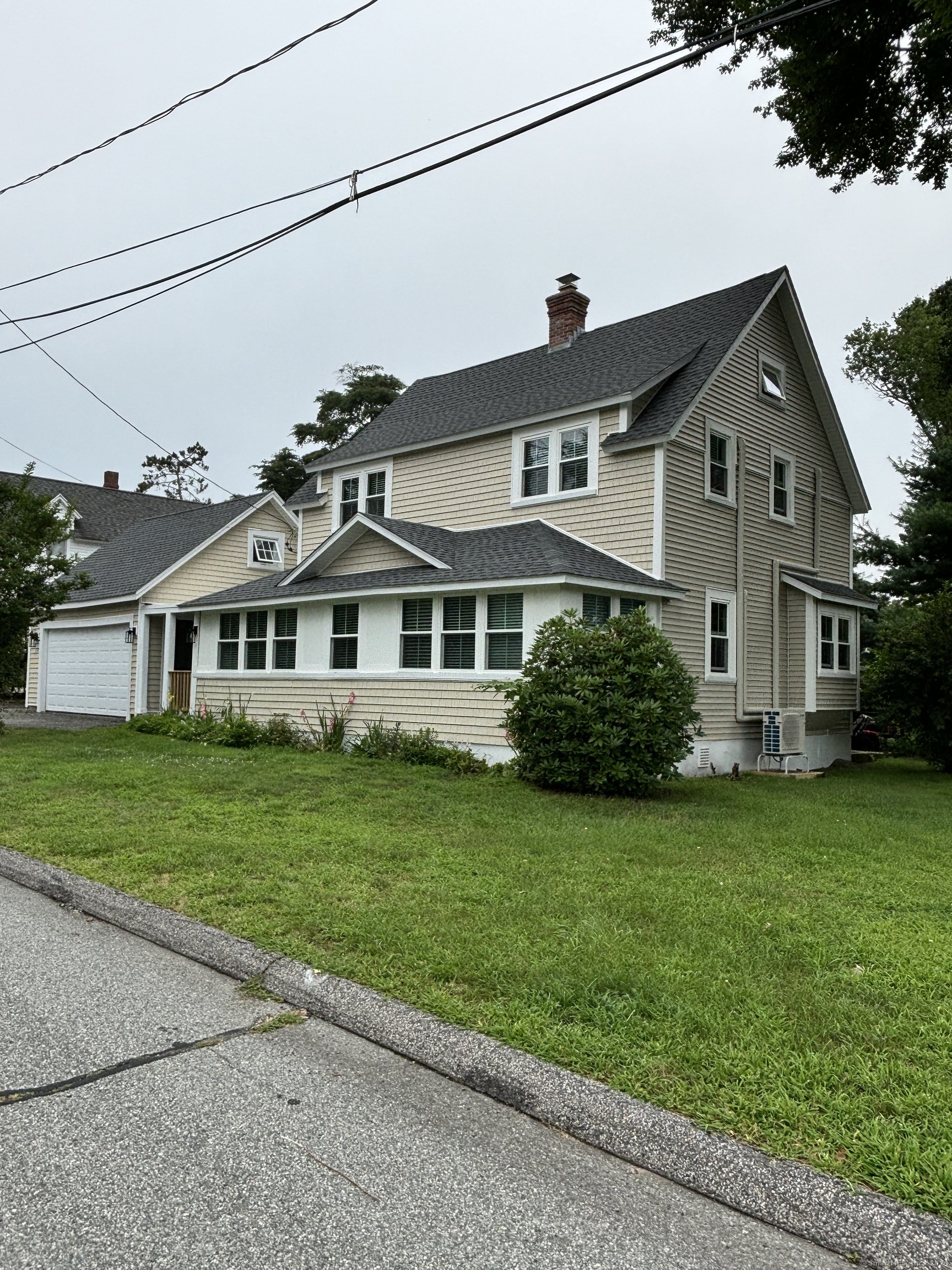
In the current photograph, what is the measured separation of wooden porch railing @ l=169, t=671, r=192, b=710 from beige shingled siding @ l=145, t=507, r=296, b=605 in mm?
1866

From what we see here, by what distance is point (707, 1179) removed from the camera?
2.72m

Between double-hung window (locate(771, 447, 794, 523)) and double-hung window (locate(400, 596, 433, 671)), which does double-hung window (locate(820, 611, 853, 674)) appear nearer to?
double-hung window (locate(771, 447, 794, 523))

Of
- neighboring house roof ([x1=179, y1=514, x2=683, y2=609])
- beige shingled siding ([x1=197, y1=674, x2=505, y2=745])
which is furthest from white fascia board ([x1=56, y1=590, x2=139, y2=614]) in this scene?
neighboring house roof ([x1=179, y1=514, x2=683, y2=609])

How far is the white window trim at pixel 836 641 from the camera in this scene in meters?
16.8

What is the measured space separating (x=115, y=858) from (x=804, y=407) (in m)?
16.2

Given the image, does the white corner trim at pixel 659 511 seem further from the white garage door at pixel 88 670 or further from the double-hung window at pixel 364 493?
the white garage door at pixel 88 670

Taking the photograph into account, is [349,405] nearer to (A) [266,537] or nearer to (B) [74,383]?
(A) [266,537]

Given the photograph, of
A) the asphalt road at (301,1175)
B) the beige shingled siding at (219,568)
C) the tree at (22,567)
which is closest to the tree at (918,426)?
the beige shingled siding at (219,568)

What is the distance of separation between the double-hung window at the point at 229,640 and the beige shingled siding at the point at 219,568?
3.36 m

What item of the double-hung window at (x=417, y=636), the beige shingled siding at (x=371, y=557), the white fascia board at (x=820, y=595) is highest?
the beige shingled siding at (x=371, y=557)

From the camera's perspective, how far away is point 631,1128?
295 centimetres

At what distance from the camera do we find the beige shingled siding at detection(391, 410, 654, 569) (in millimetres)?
14352

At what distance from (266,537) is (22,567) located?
9064mm

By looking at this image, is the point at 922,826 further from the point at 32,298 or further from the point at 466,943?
the point at 32,298
